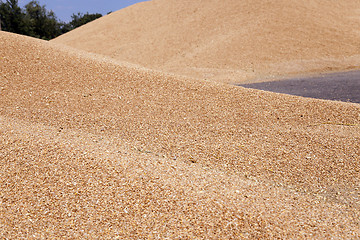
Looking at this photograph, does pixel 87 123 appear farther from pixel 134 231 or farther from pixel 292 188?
pixel 292 188

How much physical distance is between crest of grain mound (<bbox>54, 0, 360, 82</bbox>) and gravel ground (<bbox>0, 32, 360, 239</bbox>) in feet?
21.9

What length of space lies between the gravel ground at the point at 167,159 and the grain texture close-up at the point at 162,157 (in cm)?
1

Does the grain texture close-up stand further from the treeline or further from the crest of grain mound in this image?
the treeline

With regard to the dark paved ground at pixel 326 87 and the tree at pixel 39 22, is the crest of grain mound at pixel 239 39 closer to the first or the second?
the dark paved ground at pixel 326 87

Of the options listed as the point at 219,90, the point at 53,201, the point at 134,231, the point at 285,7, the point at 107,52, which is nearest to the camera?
the point at 134,231

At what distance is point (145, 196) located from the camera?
2.54 m

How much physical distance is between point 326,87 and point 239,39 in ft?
22.3

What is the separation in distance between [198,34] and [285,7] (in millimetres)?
5018

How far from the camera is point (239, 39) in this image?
1451 centimetres

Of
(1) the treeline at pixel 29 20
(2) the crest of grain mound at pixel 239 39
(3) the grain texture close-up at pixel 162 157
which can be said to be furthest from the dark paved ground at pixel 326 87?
(1) the treeline at pixel 29 20

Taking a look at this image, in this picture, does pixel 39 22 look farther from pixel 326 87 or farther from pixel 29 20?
pixel 326 87

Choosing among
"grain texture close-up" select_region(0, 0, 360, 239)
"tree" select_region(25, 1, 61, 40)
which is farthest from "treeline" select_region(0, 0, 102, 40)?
"grain texture close-up" select_region(0, 0, 360, 239)

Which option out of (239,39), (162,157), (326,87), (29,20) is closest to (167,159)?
(162,157)

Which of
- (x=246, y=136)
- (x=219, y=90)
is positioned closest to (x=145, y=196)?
(x=246, y=136)
